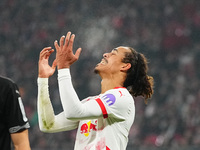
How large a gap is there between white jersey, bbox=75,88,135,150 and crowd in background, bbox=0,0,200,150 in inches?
205

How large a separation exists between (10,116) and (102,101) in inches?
38.7

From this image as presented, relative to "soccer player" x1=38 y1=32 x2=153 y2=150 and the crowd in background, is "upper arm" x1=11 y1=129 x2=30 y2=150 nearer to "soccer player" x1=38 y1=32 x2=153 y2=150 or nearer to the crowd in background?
"soccer player" x1=38 y1=32 x2=153 y2=150

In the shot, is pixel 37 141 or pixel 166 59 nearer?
pixel 37 141

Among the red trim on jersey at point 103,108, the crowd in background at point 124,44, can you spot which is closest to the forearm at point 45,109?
the red trim on jersey at point 103,108

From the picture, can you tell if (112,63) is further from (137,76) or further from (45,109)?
(45,109)

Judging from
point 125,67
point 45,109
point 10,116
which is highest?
point 10,116

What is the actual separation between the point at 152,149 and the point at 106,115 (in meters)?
5.07

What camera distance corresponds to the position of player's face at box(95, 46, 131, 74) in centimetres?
351

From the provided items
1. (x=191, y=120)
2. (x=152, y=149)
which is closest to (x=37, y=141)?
(x=152, y=149)

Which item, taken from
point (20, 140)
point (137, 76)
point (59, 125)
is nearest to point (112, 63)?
point (137, 76)

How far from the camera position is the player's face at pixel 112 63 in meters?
3.51

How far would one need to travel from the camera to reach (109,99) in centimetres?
317

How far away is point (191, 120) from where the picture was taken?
8.98 meters

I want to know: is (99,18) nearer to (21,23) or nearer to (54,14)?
(54,14)
